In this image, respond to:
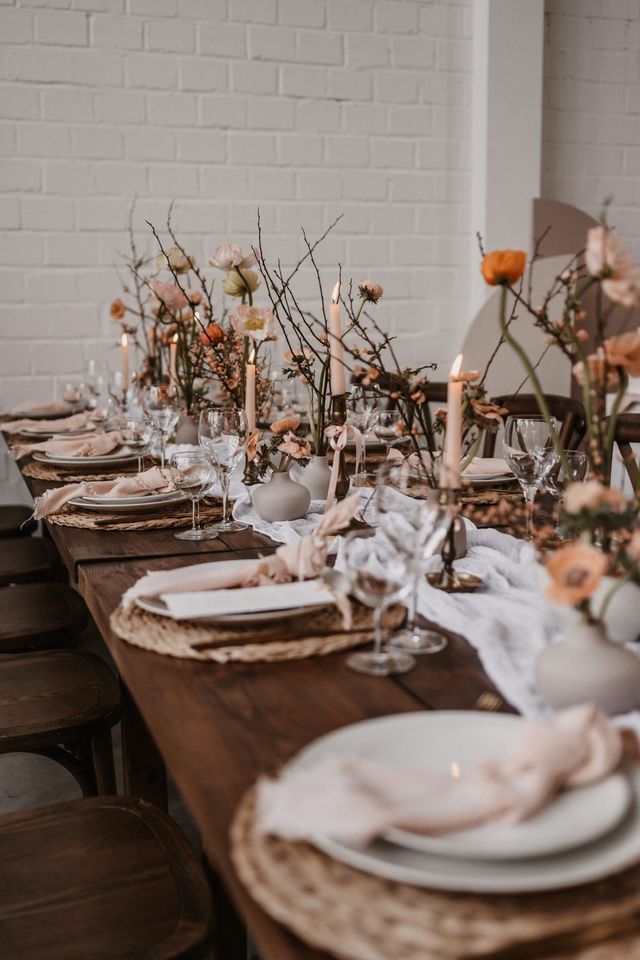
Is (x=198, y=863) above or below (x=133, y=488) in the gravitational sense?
below

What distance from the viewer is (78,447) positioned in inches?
96.6

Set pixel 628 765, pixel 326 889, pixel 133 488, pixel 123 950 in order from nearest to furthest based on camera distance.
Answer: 1. pixel 326 889
2. pixel 628 765
3. pixel 123 950
4. pixel 133 488

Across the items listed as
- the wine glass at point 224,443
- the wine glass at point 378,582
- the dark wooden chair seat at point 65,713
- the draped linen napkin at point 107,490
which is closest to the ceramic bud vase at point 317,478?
the wine glass at point 224,443

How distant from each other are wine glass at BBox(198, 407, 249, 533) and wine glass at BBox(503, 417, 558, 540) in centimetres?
45

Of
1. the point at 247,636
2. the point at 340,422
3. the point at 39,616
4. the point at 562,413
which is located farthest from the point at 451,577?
the point at 562,413

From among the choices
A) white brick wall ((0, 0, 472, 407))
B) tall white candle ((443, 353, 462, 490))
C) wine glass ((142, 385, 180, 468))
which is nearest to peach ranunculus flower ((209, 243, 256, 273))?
wine glass ((142, 385, 180, 468))

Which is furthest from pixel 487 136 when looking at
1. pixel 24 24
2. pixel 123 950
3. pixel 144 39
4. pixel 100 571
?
pixel 123 950

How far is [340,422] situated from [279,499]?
235 mm

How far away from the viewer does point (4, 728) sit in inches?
57.7

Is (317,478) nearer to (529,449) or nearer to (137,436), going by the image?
(529,449)

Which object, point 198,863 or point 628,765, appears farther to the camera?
point 198,863

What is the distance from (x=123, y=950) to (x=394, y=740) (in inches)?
16.4

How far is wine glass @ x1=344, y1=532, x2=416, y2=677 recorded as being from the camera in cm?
94

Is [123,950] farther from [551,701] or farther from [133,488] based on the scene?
[133,488]
